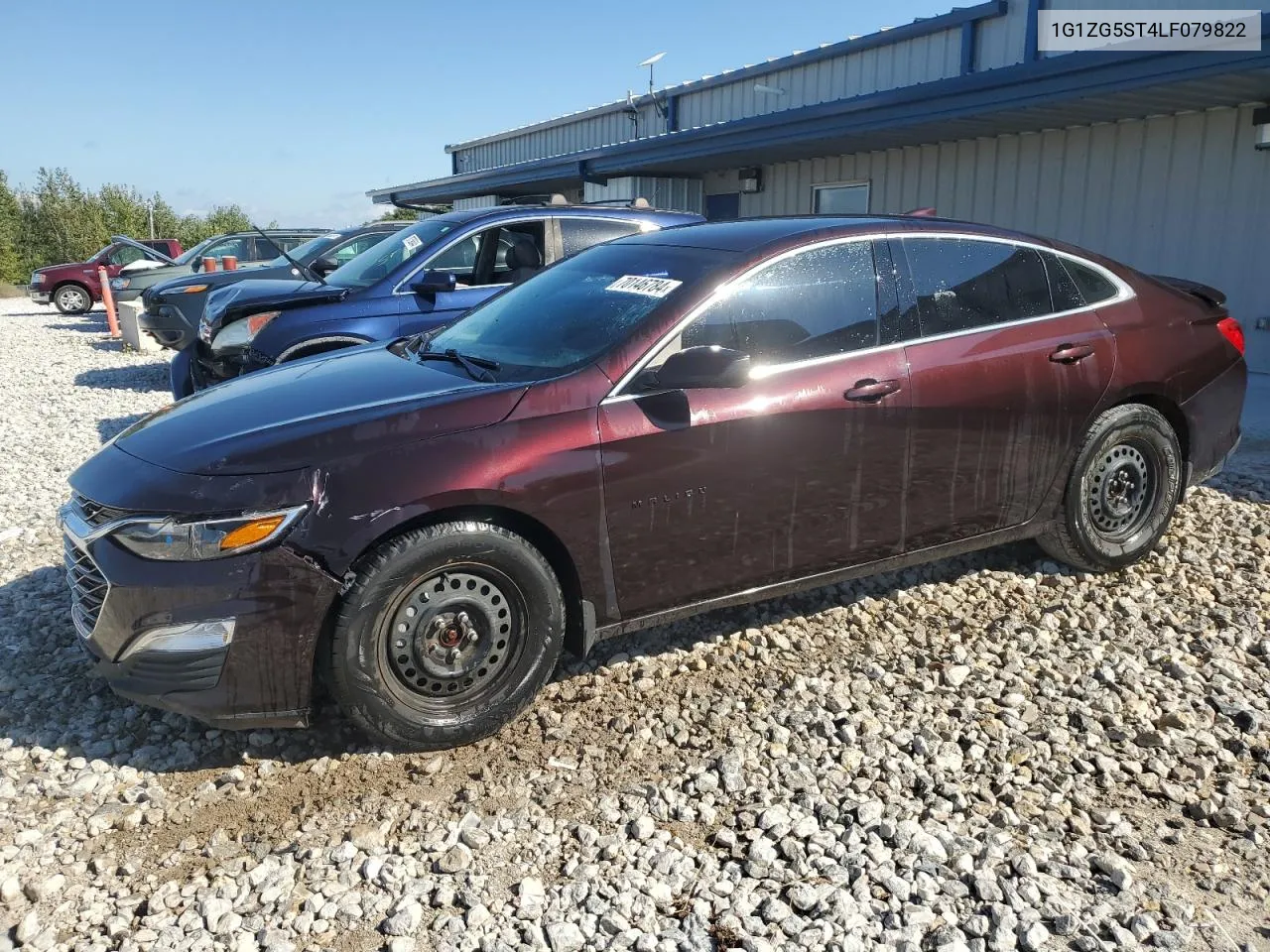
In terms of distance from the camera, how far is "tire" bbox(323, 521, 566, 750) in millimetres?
3031

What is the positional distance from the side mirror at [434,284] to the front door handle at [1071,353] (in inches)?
162

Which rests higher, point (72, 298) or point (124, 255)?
point (124, 255)

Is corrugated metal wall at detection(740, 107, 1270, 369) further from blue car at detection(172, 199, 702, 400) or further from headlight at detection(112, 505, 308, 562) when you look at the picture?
headlight at detection(112, 505, 308, 562)

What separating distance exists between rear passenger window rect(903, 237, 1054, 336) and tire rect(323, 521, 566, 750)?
2.03m

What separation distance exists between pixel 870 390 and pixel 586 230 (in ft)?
13.8

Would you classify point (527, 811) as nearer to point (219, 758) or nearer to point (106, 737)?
point (219, 758)

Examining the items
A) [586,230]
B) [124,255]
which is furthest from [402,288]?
[124,255]

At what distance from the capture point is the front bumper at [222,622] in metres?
2.93

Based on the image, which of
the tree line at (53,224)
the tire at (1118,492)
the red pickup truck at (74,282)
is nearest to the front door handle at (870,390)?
the tire at (1118,492)

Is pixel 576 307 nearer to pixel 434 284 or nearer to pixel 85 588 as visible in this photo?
pixel 85 588

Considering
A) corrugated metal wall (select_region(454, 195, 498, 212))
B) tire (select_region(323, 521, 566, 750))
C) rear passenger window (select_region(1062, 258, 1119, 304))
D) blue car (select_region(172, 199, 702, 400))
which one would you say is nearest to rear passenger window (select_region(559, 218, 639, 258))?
blue car (select_region(172, 199, 702, 400))

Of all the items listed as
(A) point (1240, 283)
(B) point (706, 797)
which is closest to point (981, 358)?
(B) point (706, 797)

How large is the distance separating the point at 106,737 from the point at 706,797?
215cm

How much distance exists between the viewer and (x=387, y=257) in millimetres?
7516
